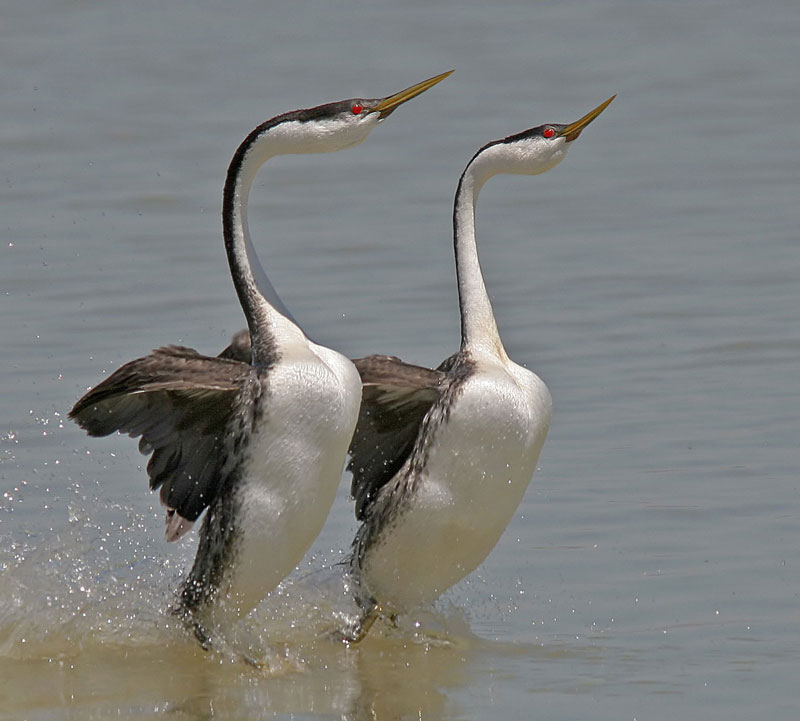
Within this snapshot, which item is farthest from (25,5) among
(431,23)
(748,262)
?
(748,262)

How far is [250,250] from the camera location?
9.13m

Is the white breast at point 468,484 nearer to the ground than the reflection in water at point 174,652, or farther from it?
farther from it

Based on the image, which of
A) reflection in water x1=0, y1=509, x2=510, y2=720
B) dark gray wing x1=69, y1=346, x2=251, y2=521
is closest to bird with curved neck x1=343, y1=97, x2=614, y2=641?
reflection in water x1=0, y1=509, x2=510, y2=720

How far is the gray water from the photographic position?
9.10m

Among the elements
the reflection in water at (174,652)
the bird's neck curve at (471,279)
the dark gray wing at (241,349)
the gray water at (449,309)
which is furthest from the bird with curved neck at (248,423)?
the dark gray wing at (241,349)

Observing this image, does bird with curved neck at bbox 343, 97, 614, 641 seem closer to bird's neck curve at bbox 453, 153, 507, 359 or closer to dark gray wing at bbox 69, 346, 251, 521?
bird's neck curve at bbox 453, 153, 507, 359

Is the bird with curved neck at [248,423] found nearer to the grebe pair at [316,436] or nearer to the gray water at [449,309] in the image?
the grebe pair at [316,436]

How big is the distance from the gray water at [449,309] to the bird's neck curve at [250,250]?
1.55 meters

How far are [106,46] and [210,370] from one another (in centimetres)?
1562

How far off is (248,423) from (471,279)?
164 centimetres

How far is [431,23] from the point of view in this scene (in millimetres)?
24766

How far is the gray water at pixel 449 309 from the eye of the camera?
9.10 m

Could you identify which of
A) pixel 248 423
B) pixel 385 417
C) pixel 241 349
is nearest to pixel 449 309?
pixel 241 349

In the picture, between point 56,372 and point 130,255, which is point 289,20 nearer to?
point 130,255
